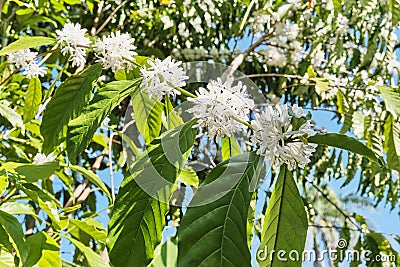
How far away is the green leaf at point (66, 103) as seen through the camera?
52 centimetres

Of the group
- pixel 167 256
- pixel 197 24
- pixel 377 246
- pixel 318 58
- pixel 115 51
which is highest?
pixel 197 24

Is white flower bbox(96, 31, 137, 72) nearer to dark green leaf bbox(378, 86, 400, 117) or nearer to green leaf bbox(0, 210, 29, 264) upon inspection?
green leaf bbox(0, 210, 29, 264)

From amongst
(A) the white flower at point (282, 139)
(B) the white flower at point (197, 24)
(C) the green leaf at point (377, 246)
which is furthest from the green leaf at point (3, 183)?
(B) the white flower at point (197, 24)

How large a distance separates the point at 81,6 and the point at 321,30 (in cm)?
96

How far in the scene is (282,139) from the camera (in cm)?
38

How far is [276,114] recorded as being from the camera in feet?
1.27

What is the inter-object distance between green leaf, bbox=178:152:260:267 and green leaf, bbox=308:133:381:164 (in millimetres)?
49

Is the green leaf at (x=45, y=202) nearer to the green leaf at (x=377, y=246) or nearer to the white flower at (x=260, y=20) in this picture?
the green leaf at (x=377, y=246)

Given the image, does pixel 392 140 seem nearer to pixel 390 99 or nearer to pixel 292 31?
pixel 390 99

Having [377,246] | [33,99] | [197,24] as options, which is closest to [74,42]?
[33,99]

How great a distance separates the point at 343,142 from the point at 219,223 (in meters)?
0.11

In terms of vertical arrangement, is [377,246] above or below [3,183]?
below

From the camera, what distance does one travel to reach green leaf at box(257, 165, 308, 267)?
36 centimetres

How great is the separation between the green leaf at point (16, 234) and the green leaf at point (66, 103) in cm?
12
